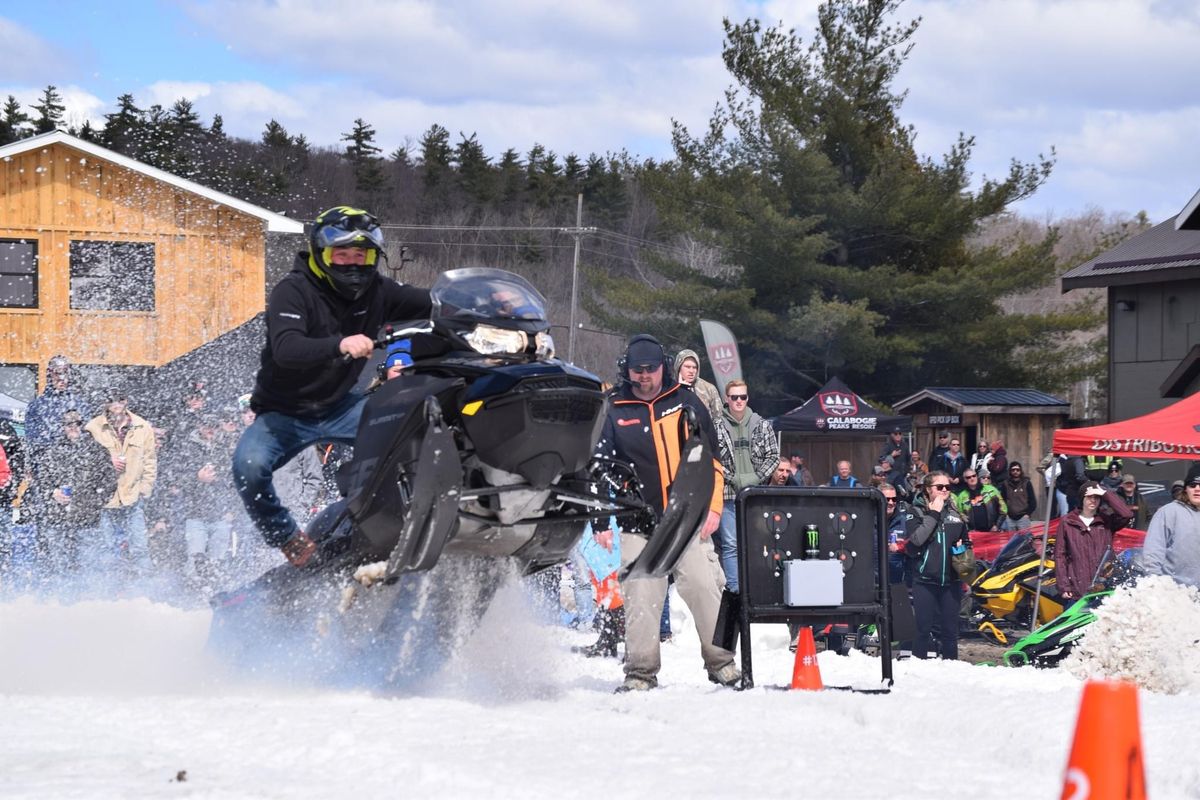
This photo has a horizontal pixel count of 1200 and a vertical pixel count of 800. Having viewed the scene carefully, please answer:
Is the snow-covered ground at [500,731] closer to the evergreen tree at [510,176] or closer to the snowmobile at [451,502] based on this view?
the snowmobile at [451,502]

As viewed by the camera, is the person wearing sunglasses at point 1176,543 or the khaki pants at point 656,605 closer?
the khaki pants at point 656,605

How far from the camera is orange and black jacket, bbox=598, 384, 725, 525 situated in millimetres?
7965

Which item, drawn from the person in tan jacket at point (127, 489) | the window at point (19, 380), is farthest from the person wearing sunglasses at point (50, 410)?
the window at point (19, 380)

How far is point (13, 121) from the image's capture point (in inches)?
2084

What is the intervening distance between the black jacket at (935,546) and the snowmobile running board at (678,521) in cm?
512

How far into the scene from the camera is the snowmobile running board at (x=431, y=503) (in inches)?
220

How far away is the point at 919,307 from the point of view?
3503 centimetres

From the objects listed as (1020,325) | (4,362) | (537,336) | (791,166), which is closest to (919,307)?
(1020,325)

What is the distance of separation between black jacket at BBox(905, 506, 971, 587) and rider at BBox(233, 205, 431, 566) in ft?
18.8

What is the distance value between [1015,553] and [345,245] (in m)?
9.20

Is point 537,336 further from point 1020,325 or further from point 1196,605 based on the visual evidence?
point 1020,325

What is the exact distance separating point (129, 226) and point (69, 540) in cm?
1626

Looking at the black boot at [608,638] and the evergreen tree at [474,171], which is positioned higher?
the evergreen tree at [474,171]

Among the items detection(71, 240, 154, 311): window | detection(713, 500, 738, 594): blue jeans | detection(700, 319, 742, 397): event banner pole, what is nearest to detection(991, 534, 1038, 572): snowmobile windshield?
detection(713, 500, 738, 594): blue jeans
